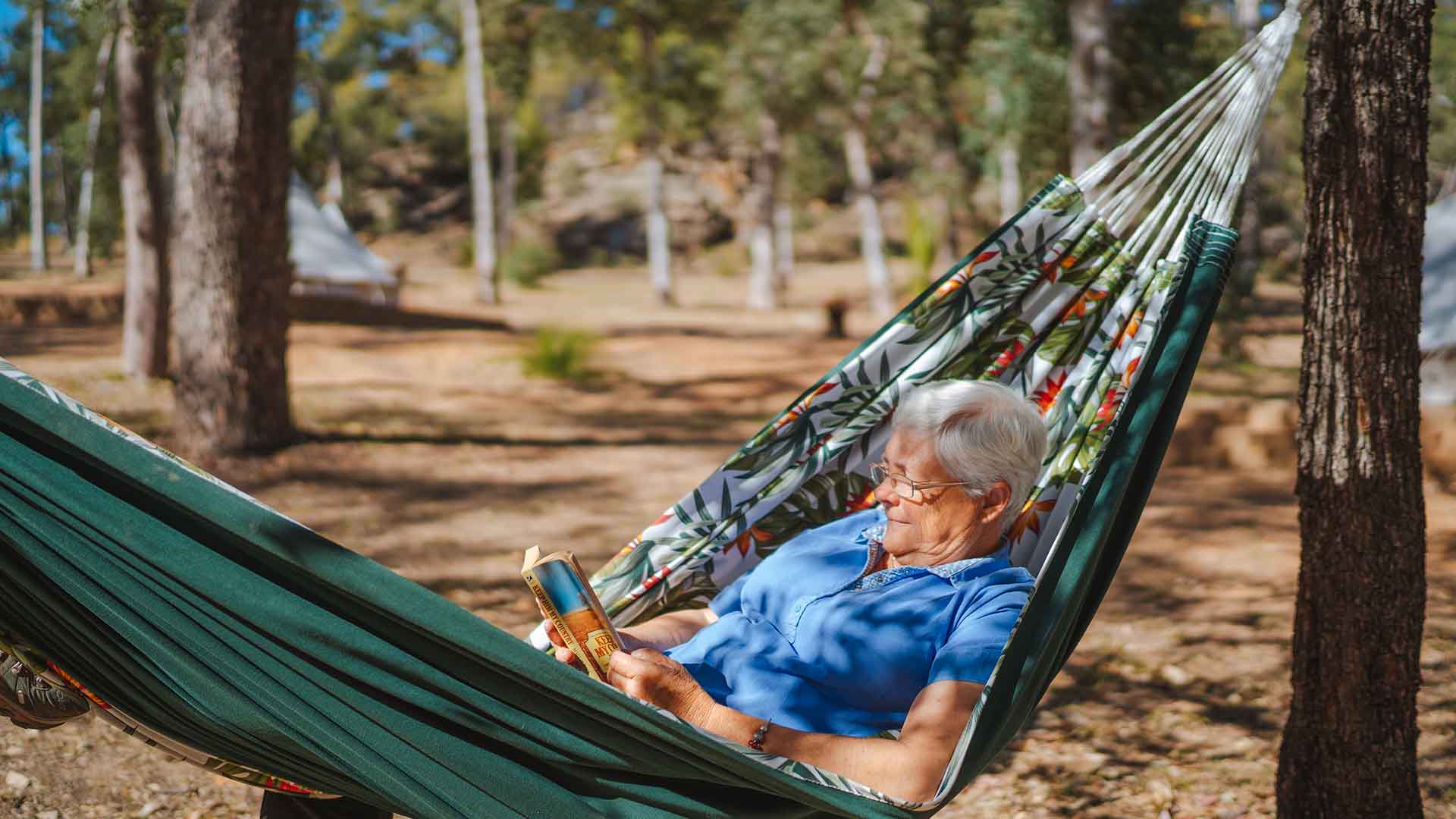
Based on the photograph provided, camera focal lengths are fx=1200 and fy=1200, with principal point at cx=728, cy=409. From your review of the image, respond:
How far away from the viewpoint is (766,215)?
1561 centimetres

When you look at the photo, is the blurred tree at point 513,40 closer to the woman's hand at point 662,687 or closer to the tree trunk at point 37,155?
the tree trunk at point 37,155

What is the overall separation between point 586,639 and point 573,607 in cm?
5

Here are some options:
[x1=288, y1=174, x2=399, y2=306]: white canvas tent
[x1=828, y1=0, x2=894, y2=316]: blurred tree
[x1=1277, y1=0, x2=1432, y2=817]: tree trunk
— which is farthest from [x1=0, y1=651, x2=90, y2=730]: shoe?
[x1=828, y1=0, x2=894, y2=316]: blurred tree

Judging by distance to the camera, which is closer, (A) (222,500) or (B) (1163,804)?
(A) (222,500)

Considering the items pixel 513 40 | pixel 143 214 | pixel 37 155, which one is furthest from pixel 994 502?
pixel 37 155

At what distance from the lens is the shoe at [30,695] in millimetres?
1564

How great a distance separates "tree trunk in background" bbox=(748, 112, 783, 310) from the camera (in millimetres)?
15336

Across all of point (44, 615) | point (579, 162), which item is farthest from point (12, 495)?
point (579, 162)

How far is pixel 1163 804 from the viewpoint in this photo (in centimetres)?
230

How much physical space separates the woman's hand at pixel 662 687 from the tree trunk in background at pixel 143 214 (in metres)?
5.66

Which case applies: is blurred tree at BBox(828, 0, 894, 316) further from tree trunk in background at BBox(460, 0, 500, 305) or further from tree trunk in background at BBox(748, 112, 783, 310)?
tree trunk in background at BBox(460, 0, 500, 305)

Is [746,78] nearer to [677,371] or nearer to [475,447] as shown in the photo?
[677,371]

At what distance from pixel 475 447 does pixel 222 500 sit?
4883 millimetres

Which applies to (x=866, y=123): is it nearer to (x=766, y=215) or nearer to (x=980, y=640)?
(x=766, y=215)
